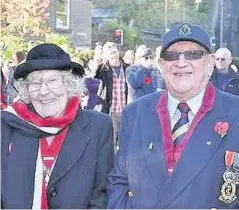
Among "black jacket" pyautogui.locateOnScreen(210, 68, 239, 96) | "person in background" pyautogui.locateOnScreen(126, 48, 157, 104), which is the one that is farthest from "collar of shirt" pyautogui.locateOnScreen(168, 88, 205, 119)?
"person in background" pyautogui.locateOnScreen(126, 48, 157, 104)

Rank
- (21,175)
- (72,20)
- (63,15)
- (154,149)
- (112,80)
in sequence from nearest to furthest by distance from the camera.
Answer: (154,149) < (21,175) < (112,80) < (63,15) < (72,20)

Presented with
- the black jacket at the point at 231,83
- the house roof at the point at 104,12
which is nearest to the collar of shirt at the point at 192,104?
the black jacket at the point at 231,83

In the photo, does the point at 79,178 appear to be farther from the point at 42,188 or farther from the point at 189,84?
the point at 189,84

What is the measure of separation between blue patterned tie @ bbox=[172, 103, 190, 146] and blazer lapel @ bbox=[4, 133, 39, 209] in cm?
A: 64

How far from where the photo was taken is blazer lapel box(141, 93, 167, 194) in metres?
2.49

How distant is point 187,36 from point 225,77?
4.87 metres

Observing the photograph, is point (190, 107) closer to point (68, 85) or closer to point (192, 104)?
point (192, 104)

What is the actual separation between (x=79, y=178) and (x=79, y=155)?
0.35ft

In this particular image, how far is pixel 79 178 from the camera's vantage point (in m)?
2.71

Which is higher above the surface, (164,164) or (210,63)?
(210,63)

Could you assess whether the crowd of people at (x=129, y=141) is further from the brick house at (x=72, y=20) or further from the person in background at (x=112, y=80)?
the brick house at (x=72, y=20)

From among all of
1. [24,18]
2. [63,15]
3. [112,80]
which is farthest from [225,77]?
[63,15]

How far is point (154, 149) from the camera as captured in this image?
2521 millimetres

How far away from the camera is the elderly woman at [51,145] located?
267cm
